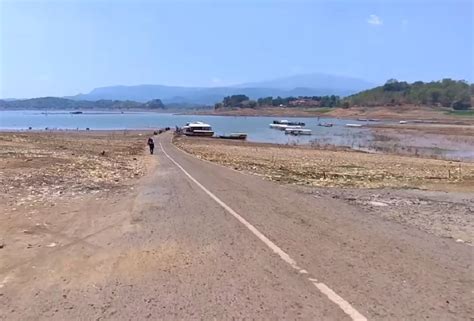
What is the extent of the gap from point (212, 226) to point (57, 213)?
3.93m

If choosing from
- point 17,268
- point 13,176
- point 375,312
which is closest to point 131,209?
point 17,268

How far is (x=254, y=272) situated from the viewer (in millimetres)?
7039

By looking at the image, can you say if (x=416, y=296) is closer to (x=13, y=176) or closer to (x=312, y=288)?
(x=312, y=288)

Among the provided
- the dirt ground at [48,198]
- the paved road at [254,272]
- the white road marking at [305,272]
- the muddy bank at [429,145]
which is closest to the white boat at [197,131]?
the muddy bank at [429,145]

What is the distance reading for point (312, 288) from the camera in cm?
630

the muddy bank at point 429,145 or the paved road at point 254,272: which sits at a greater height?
the paved road at point 254,272

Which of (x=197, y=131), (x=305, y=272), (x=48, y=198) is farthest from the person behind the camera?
(x=197, y=131)

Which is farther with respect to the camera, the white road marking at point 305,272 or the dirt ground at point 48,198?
the dirt ground at point 48,198

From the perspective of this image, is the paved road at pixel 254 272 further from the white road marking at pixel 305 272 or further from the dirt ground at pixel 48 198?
the dirt ground at pixel 48 198

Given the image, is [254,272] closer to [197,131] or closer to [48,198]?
[48,198]

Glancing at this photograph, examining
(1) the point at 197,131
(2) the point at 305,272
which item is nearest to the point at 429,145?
(1) the point at 197,131

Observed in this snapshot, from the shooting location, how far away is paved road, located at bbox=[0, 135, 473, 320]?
564 centimetres

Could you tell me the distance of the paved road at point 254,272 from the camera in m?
5.64

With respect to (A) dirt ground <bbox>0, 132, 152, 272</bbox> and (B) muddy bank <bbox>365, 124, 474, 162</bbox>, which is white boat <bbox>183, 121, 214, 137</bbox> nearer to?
(B) muddy bank <bbox>365, 124, 474, 162</bbox>
